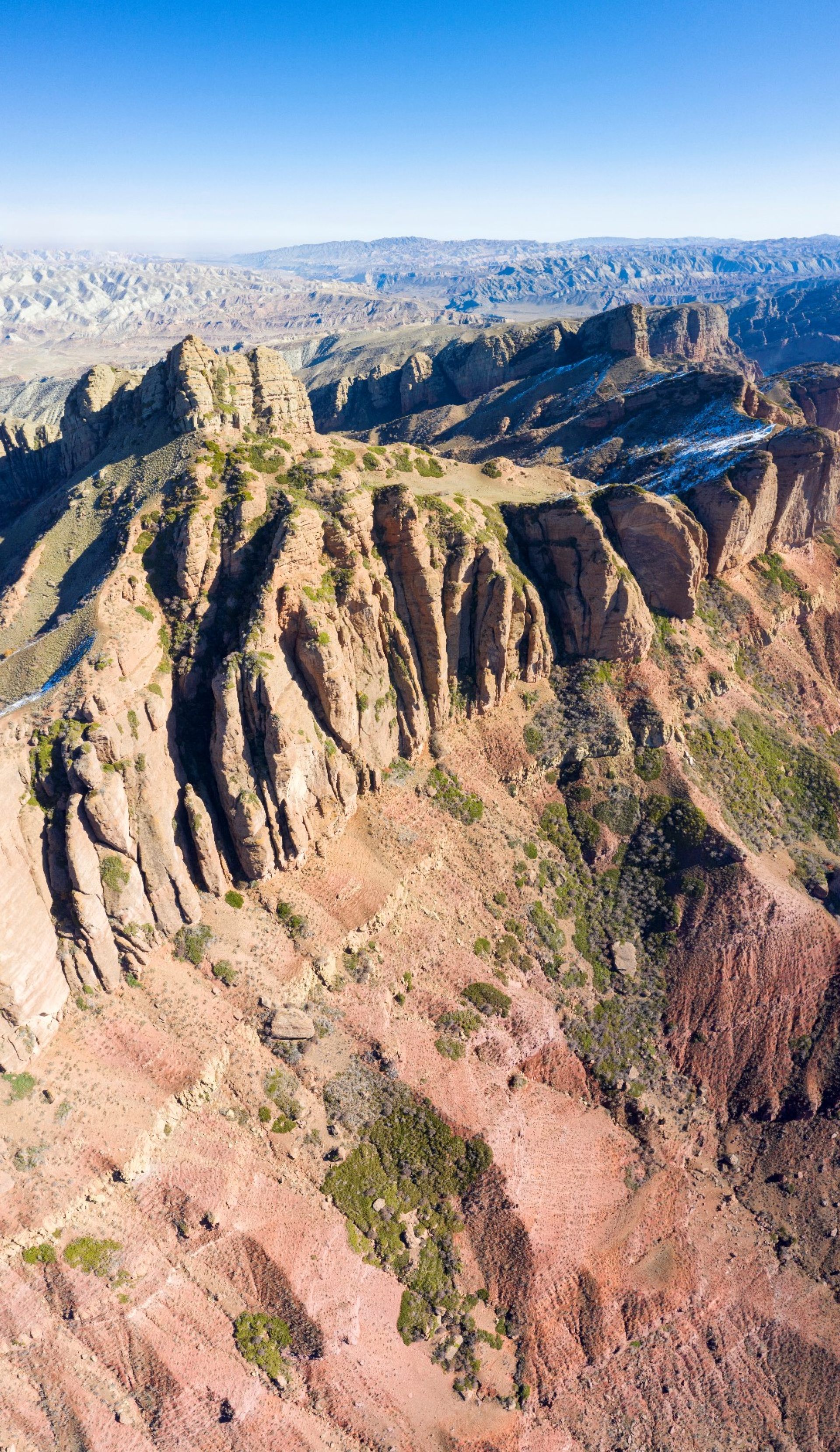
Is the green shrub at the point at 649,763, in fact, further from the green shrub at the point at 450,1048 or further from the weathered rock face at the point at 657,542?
the green shrub at the point at 450,1048

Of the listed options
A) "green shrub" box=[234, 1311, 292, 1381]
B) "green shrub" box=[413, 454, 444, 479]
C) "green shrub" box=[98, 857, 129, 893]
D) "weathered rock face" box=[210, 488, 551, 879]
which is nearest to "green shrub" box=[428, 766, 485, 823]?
"weathered rock face" box=[210, 488, 551, 879]

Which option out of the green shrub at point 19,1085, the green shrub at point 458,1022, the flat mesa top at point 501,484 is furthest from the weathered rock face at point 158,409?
the green shrub at point 458,1022

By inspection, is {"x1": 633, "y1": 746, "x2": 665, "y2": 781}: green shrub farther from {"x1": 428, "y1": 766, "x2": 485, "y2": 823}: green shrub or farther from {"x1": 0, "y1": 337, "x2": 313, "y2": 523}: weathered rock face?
{"x1": 0, "y1": 337, "x2": 313, "y2": 523}: weathered rock face

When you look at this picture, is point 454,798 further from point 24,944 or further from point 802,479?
point 802,479

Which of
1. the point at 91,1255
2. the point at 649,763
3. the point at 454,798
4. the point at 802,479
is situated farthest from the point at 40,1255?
the point at 802,479

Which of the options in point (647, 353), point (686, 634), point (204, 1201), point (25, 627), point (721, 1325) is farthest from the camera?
point (647, 353)

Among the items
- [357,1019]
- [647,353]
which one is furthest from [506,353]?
[357,1019]

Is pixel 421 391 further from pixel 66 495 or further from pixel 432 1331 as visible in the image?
pixel 432 1331
